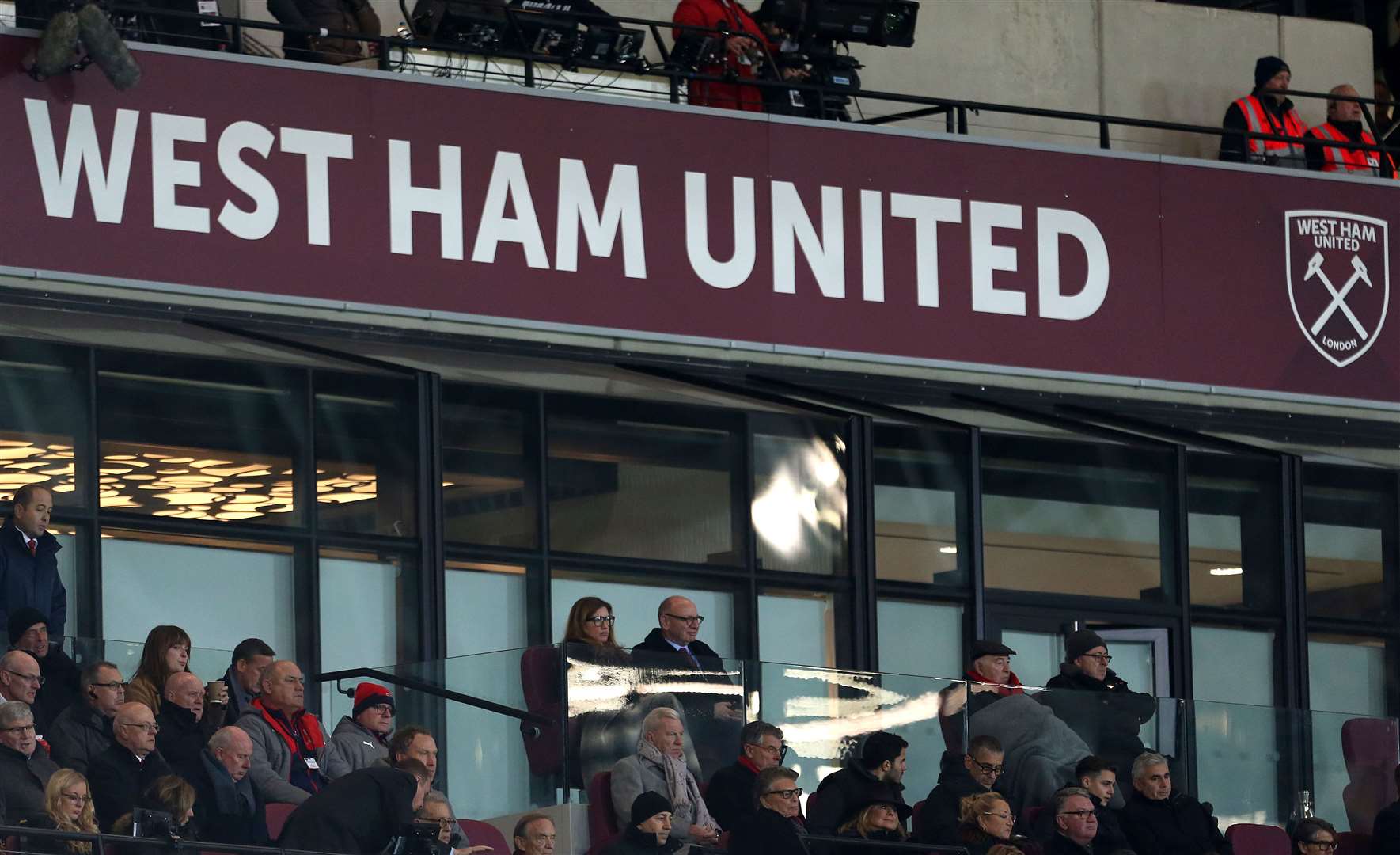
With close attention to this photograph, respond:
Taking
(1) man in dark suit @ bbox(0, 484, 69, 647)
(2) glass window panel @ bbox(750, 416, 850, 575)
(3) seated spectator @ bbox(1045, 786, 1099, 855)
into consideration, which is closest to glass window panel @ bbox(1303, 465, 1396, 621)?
(2) glass window panel @ bbox(750, 416, 850, 575)

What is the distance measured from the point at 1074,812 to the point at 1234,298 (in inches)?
265

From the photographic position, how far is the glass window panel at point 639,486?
66.2 feet

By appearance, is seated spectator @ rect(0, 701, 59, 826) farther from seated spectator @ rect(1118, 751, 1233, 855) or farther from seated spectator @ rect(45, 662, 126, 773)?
seated spectator @ rect(1118, 751, 1233, 855)

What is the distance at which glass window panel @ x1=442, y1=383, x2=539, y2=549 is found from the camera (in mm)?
19828

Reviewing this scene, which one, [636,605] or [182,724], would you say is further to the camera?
[636,605]

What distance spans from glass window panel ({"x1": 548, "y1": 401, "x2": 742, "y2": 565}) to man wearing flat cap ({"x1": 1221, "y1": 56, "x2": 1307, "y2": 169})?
4.79 meters

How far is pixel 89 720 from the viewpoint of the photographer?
47.0ft

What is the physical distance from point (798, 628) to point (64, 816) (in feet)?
26.2

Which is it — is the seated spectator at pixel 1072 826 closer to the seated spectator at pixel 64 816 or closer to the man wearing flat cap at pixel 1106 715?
the man wearing flat cap at pixel 1106 715

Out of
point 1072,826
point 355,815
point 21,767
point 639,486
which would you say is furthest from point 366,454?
point 21,767

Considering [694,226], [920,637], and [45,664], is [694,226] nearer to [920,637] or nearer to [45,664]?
[920,637]

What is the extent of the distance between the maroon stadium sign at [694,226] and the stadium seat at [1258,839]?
4.62 meters

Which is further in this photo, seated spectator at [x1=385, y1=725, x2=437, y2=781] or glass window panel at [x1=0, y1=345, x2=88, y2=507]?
glass window panel at [x1=0, y1=345, x2=88, y2=507]

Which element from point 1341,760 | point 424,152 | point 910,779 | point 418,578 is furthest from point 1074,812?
point 424,152
